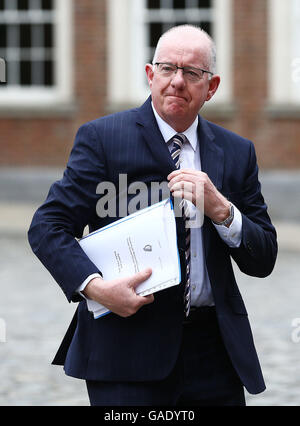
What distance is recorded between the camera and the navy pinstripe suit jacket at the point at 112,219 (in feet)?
10.2

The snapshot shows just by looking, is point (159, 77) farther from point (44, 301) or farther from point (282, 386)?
point (44, 301)

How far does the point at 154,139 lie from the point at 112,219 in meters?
0.27

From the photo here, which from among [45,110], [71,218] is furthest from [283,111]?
[71,218]

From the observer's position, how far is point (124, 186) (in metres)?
3.13

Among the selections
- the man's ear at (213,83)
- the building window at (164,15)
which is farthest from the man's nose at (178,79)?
the building window at (164,15)

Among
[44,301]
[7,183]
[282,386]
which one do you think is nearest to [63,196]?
[282,386]

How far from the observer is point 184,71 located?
3102 millimetres

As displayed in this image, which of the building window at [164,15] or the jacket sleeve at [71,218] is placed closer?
the jacket sleeve at [71,218]

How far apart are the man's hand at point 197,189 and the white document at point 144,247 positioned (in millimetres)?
66

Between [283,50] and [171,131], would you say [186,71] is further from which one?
[283,50]

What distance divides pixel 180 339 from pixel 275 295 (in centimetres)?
626

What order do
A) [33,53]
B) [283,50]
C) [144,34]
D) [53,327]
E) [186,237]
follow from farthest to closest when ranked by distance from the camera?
[33,53] → [144,34] → [283,50] → [53,327] → [186,237]

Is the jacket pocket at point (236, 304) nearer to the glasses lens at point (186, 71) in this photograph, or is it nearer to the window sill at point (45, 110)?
the glasses lens at point (186, 71)

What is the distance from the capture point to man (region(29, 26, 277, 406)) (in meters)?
3.08
